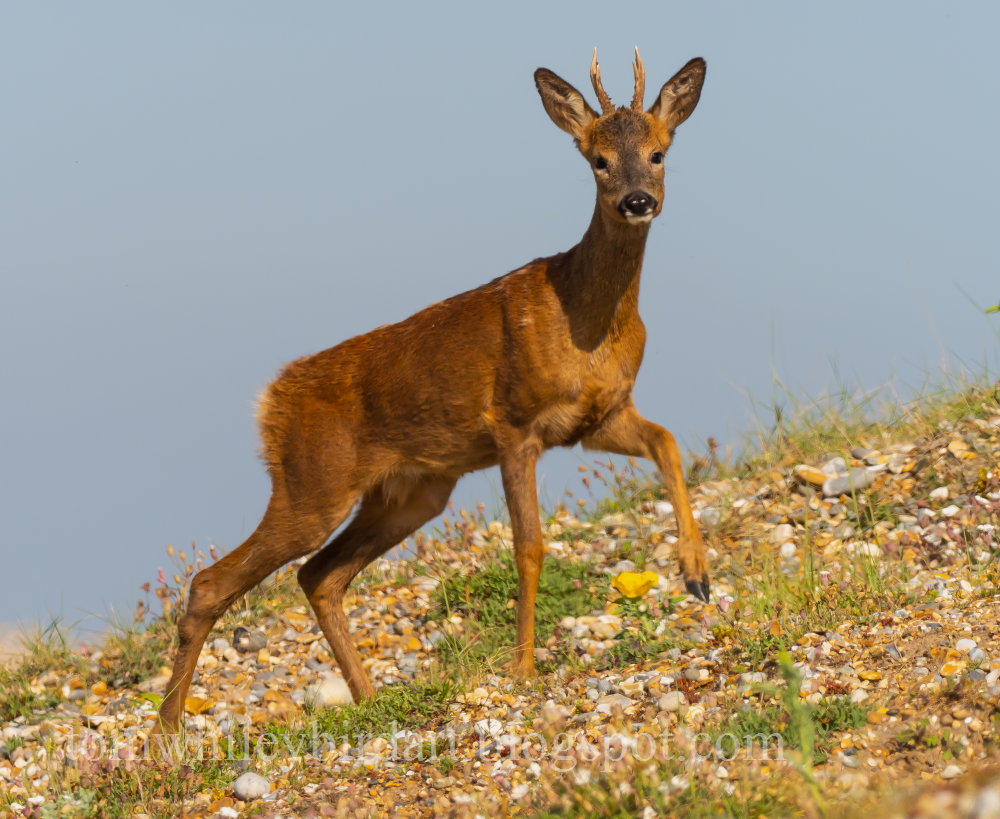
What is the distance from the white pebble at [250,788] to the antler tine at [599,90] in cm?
438

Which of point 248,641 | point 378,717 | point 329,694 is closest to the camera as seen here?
point 378,717

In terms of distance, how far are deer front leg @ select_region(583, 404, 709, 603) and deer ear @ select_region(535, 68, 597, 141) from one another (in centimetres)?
172

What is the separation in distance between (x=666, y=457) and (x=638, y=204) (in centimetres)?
147

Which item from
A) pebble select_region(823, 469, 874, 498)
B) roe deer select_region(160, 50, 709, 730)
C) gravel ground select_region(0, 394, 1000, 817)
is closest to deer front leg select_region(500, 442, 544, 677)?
roe deer select_region(160, 50, 709, 730)

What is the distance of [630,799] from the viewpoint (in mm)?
4086

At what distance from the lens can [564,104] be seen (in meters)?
7.62

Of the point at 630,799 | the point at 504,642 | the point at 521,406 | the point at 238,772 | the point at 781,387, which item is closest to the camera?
the point at 630,799

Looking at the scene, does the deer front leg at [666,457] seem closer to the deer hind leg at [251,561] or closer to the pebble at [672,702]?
the pebble at [672,702]

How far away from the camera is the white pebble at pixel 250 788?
17.8 ft

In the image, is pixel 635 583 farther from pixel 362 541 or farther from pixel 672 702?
pixel 362 541

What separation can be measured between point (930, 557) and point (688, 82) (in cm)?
328

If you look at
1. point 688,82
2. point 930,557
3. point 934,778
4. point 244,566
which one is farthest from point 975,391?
point 934,778

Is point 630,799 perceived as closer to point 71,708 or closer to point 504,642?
point 504,642

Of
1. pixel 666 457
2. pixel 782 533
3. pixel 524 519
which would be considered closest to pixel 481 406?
pixel 524 519
